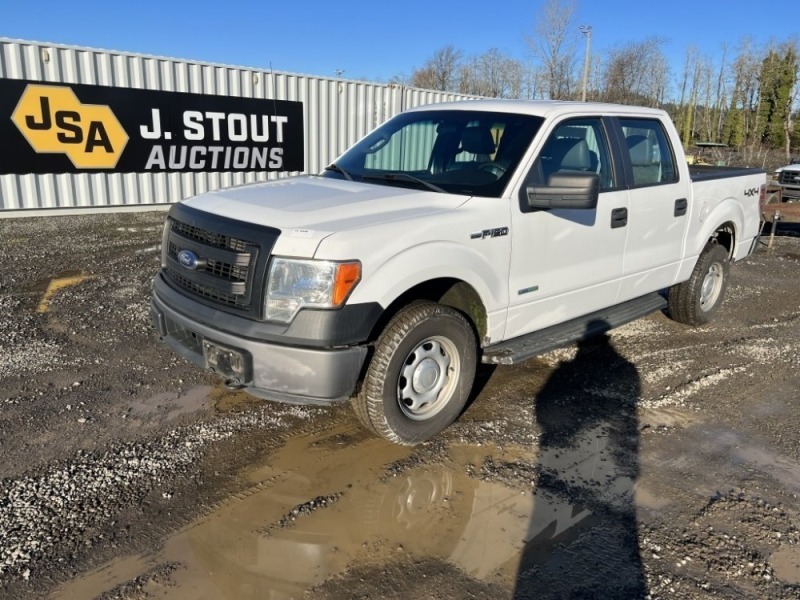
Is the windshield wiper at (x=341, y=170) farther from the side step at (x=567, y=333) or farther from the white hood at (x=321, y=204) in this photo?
the side step at (x=567, y=333)

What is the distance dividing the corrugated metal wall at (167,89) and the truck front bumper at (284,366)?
906cm

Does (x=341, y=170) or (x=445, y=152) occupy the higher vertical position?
(x=445, y=152)

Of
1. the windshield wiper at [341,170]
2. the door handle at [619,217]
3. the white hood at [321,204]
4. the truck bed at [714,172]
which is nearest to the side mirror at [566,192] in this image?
the white hood at [321,204]

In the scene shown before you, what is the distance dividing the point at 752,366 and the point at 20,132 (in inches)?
427

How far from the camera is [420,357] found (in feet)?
12.3

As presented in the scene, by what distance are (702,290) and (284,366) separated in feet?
15.5

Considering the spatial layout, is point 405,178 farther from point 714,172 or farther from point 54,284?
point 54,284

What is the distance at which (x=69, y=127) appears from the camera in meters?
10.7

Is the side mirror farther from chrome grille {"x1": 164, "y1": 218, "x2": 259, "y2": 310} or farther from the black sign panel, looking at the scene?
the black sign panel

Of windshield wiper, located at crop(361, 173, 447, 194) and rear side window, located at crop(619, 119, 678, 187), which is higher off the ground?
rear side window, located at crop(619, 119, 678, 187)

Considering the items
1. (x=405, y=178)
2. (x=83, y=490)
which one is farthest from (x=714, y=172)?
(x=83, y=490)

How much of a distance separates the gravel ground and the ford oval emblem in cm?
104

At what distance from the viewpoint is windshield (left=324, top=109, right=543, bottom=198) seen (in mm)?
4152

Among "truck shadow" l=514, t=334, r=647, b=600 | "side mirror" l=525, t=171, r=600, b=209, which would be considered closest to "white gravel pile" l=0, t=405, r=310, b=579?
"truck shadow" l=514, t=334, r=647, b=600
